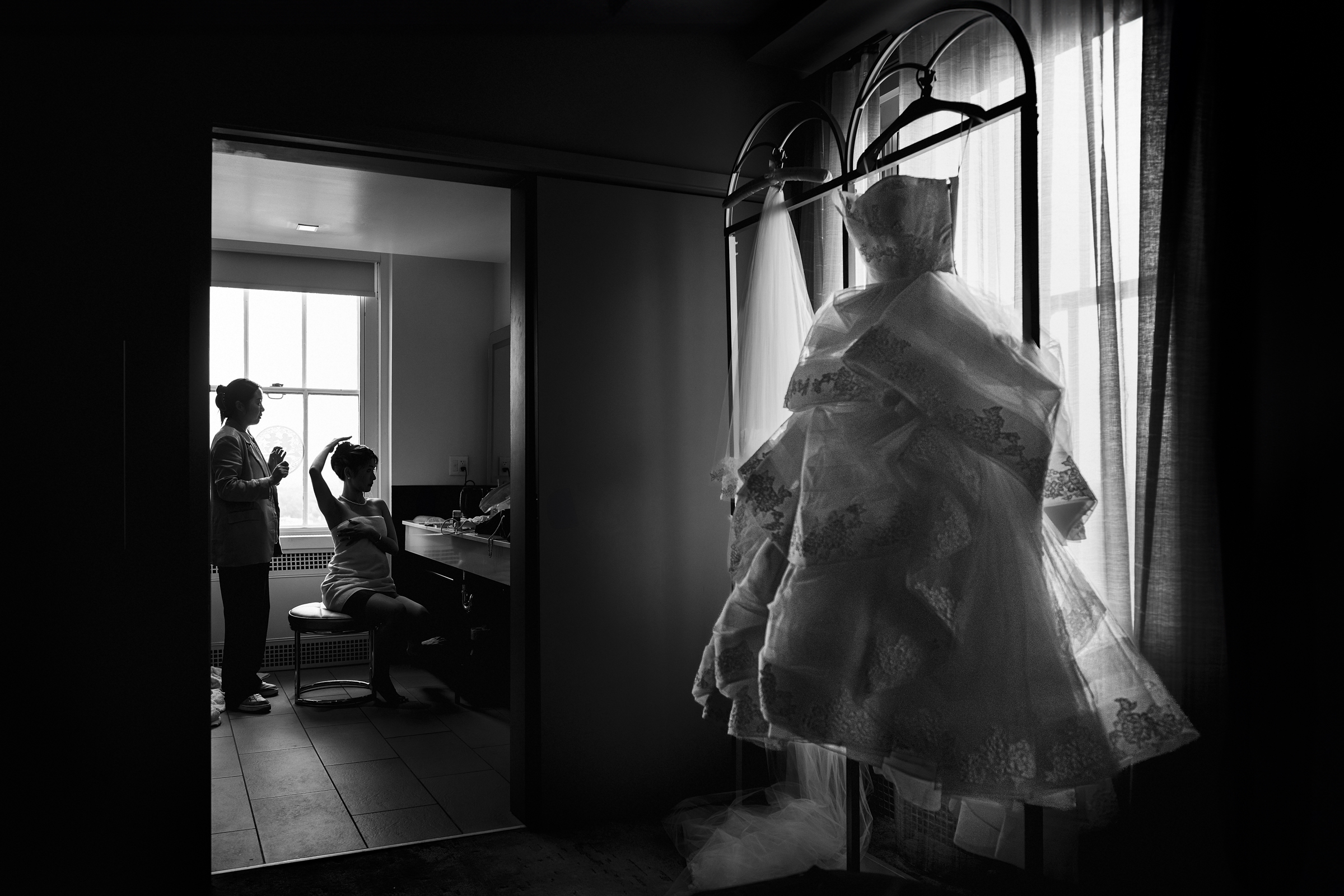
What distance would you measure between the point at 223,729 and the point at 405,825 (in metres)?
1.77

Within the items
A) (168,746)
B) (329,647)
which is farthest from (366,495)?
(168,746)

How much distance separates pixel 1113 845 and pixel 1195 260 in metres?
1.32

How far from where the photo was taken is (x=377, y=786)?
365cm

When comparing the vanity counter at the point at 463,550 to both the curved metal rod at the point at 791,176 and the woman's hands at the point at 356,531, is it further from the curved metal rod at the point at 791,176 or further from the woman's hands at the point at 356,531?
the curved metal rod at the point at 791,176

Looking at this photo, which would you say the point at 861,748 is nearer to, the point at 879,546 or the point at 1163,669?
the point at 879,546

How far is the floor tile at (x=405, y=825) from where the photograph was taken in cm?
310

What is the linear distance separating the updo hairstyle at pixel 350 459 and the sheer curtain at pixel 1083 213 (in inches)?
133

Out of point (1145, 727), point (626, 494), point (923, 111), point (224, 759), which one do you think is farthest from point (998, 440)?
point (224, 759)

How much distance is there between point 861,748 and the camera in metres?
1.92

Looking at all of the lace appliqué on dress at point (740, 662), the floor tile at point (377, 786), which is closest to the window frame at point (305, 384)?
the floor tile at point (377, 786)

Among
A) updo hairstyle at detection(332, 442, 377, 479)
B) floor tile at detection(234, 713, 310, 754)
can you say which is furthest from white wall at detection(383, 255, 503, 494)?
floor tile at detection(234, 713, 310, 754)

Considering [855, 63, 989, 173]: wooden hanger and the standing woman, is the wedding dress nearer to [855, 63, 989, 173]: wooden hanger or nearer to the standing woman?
[855, 63, 989, 173]: wooden hanger

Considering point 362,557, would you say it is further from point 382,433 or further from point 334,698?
point 382,433

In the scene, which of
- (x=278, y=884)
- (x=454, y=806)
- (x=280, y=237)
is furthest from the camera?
(x=280, y=237)
